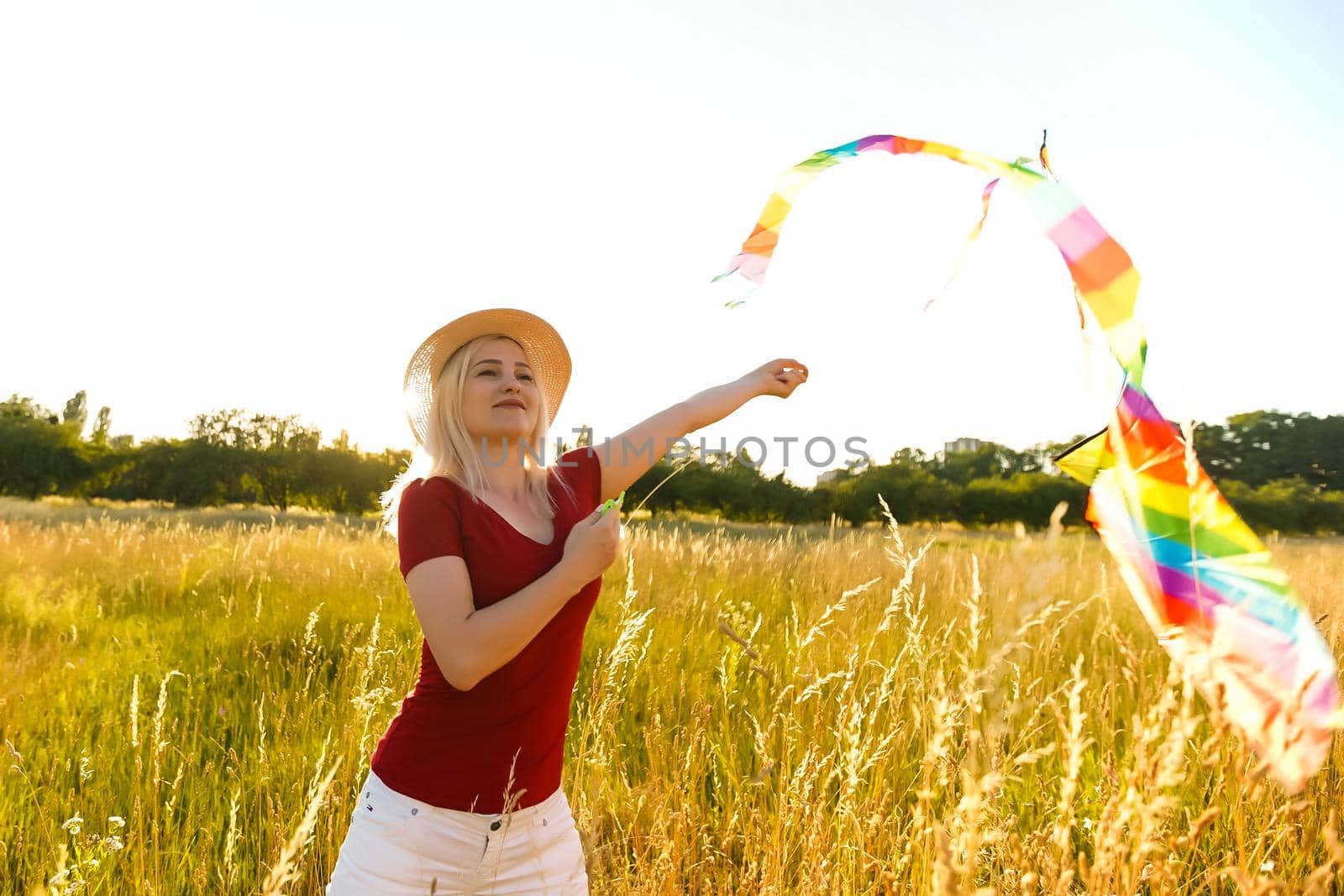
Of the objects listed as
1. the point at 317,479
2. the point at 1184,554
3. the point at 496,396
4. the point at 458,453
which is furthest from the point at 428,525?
the point at 317,479

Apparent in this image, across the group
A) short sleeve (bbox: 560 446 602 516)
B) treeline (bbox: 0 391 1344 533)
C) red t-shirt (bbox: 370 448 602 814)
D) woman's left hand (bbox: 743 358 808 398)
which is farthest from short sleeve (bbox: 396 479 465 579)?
treeline (bbox: 0 391 1344 533)

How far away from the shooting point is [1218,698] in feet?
3.22

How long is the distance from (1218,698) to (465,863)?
4.71ft

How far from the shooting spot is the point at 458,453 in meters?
2.04

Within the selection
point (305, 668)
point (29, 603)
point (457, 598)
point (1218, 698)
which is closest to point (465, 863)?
point (457, 598)

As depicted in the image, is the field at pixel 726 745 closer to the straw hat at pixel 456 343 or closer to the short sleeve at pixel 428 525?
the short sleeve at pixel 428 525

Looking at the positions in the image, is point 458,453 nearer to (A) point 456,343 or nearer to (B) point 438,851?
(A) point 456,343

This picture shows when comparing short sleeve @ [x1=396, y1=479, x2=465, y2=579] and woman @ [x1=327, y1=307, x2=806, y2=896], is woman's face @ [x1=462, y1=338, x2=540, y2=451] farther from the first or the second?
short sleeve @ [x1=396, y1=479, x2=465, y2=579]

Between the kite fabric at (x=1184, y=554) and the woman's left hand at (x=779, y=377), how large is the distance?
1.17 metres

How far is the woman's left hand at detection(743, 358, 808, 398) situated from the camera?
2.50 meters

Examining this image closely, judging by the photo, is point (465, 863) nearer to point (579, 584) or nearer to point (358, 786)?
point (579, 584)

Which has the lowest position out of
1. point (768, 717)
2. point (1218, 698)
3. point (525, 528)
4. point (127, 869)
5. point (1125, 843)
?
point (127, 869)

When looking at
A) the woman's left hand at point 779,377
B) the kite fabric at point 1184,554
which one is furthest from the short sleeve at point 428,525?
the kite fabric at point 1184,554

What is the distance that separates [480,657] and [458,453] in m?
0.60
